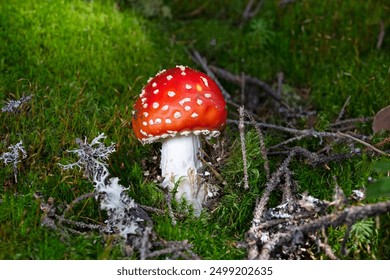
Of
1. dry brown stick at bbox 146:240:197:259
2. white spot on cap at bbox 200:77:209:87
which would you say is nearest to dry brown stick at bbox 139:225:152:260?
dry brown stick at bbox 146:240:197:259

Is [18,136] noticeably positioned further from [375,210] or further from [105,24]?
[375,210]

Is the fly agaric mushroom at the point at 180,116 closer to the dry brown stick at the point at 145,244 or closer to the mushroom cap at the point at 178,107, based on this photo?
the mushroom cap at the point at 178,107

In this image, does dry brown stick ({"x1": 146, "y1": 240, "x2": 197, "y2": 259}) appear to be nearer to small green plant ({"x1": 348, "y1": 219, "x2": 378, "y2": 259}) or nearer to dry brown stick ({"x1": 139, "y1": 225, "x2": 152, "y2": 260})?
dry brown stick ({"x1": 139, "y1": 225, "x2": 152, "y2": 260})

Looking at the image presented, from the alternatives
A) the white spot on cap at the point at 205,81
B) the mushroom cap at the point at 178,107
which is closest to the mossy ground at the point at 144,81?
the mushroom cap at the point at 178,107

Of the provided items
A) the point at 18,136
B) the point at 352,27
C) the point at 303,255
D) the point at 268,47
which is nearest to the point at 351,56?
the point at 352,27

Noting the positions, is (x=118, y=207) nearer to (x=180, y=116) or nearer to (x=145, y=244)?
(x=145, y=244)

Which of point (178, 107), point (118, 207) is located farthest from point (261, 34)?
point (118, 207)
